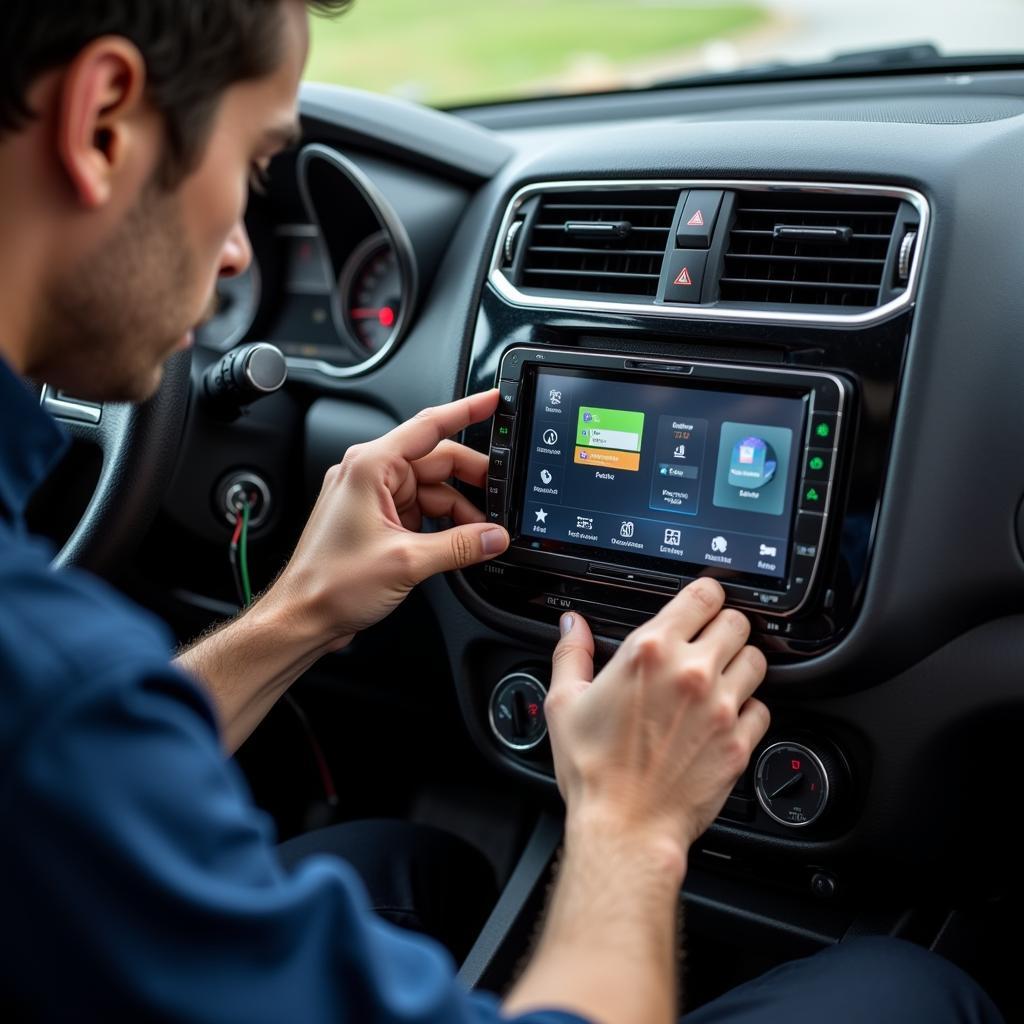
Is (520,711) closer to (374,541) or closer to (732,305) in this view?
(374,541)

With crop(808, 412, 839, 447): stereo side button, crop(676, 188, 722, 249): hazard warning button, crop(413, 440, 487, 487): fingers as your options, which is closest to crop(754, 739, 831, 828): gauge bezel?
crop(808, 412, 839, 447): stereo side button

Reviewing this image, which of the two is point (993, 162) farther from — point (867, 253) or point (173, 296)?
point (173, 296)

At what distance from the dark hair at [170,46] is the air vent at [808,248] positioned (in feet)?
2.07

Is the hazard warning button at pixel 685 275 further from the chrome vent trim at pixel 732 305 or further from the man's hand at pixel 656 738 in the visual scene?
the man's hand at pixel 656 738

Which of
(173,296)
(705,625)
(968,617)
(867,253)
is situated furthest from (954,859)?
(173,296)

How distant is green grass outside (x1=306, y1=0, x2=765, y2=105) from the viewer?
7.87 ft

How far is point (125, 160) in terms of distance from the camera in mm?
840

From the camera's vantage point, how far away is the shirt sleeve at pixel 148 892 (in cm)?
65

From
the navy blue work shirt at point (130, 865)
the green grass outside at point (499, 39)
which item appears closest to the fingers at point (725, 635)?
the navy blue work shirt at point (130, 865)

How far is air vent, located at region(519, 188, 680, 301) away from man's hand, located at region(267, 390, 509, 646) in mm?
203

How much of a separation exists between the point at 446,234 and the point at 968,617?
0.92 meters

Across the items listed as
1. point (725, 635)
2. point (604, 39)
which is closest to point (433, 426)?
point (725, 635)

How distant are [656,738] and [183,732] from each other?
1.56 ft

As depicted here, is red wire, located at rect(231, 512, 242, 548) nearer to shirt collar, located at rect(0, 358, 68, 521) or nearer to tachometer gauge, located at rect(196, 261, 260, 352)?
→ tachometer gauge, located at rect(196, 261, 260, 352)
